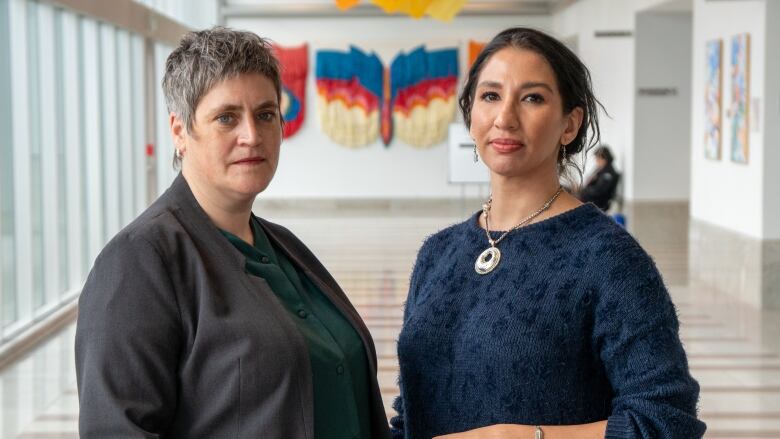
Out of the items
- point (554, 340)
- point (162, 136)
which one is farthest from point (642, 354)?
point (162, 136)

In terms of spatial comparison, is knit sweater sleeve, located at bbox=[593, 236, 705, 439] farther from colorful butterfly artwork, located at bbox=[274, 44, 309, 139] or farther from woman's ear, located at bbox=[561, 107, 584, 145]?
colorful butterfly artwork, located at bbox=[274, 44, 309, 139]

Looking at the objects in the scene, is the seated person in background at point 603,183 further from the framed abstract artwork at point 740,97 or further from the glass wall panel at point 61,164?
the glass wall panel at point 61,164

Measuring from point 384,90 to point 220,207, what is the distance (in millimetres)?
22214

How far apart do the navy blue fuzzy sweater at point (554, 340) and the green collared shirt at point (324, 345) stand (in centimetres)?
14

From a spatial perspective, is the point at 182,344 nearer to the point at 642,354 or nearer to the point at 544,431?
the point at 544,431

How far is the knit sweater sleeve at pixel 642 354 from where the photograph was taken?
6.42 feet

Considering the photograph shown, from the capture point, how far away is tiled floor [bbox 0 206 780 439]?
6.28m

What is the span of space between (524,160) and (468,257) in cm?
24

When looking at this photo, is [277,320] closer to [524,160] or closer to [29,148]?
[524,160]

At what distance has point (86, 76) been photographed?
1225cm

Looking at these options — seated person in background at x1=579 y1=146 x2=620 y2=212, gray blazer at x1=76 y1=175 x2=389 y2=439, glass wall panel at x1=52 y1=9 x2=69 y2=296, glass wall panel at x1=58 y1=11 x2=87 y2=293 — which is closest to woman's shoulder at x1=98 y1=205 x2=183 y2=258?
gray blazer at x1=76 y1=175 x2=389 y2=439

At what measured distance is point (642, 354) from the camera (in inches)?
77.2

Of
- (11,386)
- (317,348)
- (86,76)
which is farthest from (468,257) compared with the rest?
(86,76)

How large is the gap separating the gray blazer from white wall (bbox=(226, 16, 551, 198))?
22.2 m
